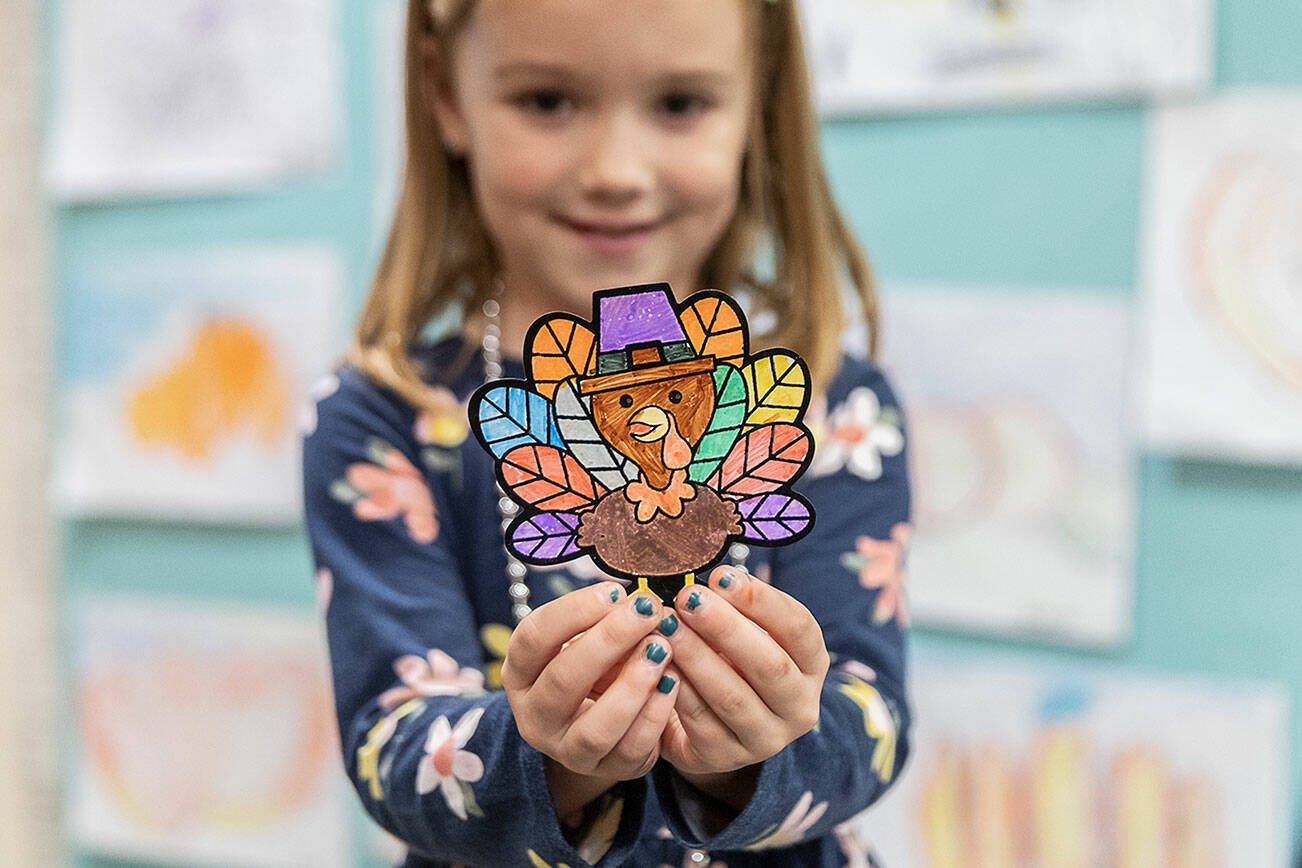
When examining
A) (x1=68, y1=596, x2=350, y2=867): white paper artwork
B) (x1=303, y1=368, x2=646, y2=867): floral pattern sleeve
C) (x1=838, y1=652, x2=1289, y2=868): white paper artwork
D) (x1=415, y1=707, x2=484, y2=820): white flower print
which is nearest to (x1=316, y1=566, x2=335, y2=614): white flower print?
(x1=303, y1=368, x2=646, y2=867): floral pattern sleeve

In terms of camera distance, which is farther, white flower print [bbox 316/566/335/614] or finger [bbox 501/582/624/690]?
white flower print [bbox 316/566/335/614]

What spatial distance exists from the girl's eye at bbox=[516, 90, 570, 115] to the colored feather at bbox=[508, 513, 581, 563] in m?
0.22

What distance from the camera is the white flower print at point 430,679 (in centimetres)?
54

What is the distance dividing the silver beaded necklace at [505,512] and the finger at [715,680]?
0.11 m

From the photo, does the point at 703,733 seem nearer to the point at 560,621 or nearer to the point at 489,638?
the point at 560,621

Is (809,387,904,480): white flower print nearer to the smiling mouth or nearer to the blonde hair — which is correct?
the blonde hair

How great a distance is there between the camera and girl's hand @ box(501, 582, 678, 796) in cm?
40

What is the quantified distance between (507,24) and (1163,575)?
0.49 meters

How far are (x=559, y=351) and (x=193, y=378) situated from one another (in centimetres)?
71

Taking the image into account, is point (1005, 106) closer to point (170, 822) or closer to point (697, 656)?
point (697, 656)

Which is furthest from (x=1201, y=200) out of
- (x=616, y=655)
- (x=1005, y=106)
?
(x=616, y=655)

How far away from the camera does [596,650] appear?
1.29 ft

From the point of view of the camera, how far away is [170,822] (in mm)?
1104

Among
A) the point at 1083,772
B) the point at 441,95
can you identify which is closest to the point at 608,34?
the point at 441,95
